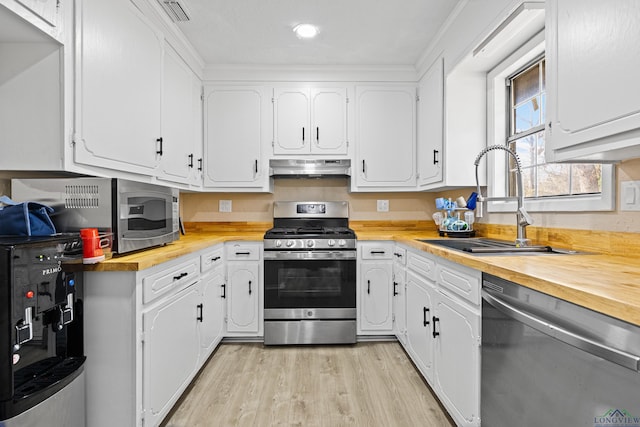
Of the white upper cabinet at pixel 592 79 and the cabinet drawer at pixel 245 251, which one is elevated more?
the white upper cabinet at pixel 592 79

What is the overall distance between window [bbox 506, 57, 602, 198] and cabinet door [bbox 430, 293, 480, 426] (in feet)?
3.02

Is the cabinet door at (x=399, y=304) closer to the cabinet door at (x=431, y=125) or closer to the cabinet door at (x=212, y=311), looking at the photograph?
the cabinet door at (x=431, y=125)

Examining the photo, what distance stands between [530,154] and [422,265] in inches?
39.4

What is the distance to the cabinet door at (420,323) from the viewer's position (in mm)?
2012

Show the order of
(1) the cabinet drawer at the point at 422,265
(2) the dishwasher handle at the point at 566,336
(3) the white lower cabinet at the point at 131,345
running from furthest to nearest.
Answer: (1) the cabinet drawer at the point at 422,265 → (3) the white lower cabinet at the point at 131,345 → (2) the dishwasher handle at the point at 566,336

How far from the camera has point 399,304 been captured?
269 cm

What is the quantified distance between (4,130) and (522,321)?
→ 2.12 metres

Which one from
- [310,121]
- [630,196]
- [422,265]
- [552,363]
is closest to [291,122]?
[310,121]

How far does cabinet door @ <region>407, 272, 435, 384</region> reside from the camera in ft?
6.60

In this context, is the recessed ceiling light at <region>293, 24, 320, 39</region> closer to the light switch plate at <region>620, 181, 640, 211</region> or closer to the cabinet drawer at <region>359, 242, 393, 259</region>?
the cabinet drawer at <region>359, 242, 393, 259</region>

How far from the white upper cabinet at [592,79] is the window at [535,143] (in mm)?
490

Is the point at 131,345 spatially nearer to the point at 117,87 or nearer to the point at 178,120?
the point at 117,87

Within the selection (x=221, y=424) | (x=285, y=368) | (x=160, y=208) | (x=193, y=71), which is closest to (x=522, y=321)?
(x=221, y=424)

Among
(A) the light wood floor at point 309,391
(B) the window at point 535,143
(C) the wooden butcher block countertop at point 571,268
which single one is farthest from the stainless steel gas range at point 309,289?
(B) the window at point 535,143
